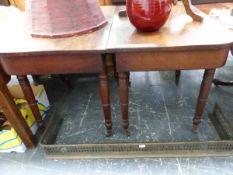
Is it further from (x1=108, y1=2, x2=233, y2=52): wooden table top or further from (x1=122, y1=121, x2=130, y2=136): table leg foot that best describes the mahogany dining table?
(x1=122, y1=121, x2=130, y2=136): table leg foot

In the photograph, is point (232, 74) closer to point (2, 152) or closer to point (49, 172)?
point (49, 172)

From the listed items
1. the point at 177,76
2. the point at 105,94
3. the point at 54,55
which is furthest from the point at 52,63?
the point at 177,76

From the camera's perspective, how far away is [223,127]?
4.49 ft

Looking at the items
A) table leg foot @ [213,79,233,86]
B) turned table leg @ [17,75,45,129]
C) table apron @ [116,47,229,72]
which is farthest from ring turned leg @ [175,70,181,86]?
turned table leg @ [17,75,45,129]

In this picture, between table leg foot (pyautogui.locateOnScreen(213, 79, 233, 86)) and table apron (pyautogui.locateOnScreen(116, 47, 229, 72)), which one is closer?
table apron (pyautogui.locateOnScreen(116, 47, 229, 72))

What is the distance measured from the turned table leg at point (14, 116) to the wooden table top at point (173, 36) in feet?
2.11

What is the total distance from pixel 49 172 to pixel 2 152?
1.32ft

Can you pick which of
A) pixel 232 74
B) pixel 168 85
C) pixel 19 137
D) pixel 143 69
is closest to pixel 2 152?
pixel 19 137

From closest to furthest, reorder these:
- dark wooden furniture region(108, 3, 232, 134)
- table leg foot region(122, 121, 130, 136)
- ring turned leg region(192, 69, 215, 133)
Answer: dark wooden furniture region(108, 3, 232, 134), ring turned leg region(192, 69, 215, 133), table leg foot region(122, 121, 130, 136)

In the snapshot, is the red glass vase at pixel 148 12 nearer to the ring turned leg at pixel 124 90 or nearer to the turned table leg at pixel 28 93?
the ring turned leg at pixel 124 90

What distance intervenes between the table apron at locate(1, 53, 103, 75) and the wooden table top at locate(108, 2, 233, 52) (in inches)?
4.9

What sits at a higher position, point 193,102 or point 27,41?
point 27,41

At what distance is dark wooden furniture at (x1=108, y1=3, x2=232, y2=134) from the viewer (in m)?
0.91

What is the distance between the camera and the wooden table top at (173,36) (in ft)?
2.99
